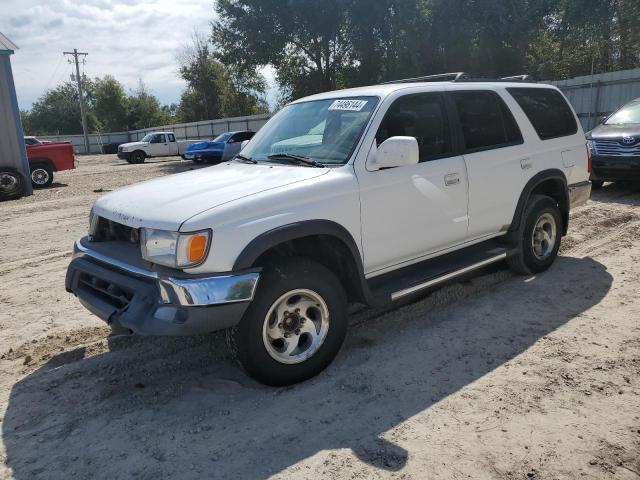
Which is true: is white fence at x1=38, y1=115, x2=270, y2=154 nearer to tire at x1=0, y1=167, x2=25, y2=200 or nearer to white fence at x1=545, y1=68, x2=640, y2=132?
tire at x1=0, y1=167, x2=25, y2=200

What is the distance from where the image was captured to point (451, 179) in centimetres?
448

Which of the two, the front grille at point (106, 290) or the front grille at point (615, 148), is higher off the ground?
the front grille at point (615, 148)

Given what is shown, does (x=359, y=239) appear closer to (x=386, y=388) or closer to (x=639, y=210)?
(x=386, y=388)

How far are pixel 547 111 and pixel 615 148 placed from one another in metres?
5.00

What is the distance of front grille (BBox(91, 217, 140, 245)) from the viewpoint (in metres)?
4.04

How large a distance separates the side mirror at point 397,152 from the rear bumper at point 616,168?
736 centimetres

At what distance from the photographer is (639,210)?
27.8 feet

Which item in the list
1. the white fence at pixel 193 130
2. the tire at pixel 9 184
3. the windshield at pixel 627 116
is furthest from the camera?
the white fence at pixel 193 130

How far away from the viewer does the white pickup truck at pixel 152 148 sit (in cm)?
3083

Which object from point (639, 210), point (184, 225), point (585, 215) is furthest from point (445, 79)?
point (639, 210)

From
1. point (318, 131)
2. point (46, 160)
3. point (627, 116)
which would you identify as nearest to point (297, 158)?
point (318, 131)

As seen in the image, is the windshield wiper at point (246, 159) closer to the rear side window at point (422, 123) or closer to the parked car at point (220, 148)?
the rear side window at point (422, 123)

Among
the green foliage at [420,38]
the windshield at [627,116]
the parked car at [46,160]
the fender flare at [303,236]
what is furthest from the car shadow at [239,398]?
the green foliage at [420,38]

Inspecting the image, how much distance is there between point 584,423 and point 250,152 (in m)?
3.27
